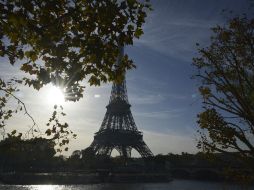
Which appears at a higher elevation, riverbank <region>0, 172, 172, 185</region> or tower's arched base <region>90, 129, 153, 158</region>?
tower's arched base <region>90, 129, 153, 158</region>

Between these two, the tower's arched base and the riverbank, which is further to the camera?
the tower's arched base

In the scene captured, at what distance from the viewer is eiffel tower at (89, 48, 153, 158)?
9869 cm

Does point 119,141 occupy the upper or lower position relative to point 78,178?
upper

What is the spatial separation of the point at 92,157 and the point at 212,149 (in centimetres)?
9779

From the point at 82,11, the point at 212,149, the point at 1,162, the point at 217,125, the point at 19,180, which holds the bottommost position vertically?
the point at 212,149

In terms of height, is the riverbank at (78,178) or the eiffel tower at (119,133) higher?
the eiffel tower at (119,133)

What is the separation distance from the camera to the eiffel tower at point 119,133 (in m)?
98.7

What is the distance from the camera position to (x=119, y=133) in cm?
9838

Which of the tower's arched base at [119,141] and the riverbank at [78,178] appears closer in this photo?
the riverbank at [78,178]

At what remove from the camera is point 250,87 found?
1079 centimetres

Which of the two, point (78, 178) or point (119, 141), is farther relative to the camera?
point (119, 141)

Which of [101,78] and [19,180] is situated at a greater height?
[19,180]

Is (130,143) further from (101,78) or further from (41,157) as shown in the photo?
(101,78)

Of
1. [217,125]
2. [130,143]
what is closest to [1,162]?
[130,143]
